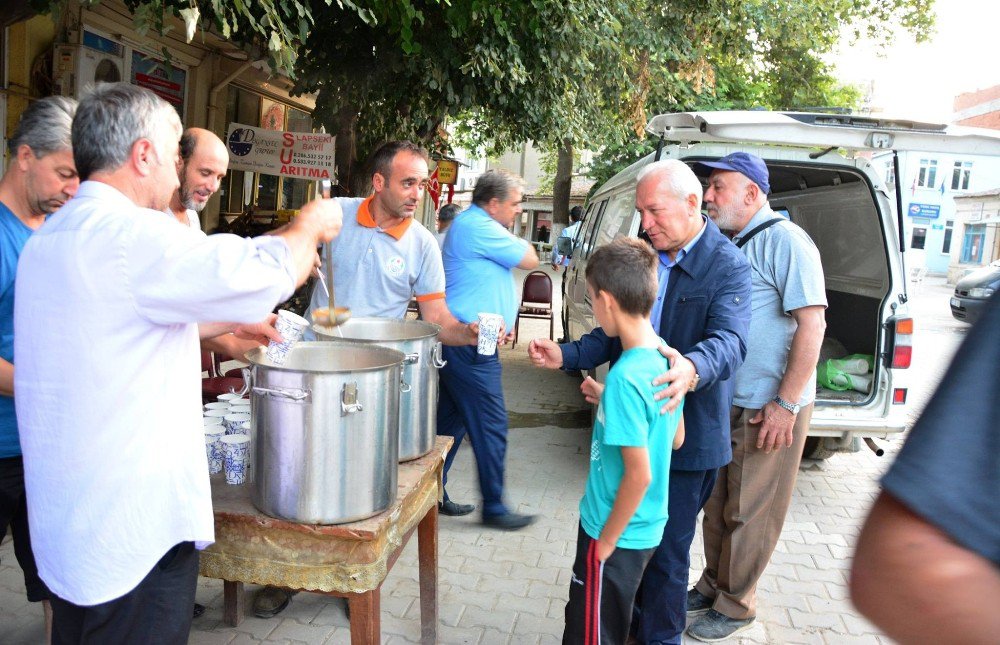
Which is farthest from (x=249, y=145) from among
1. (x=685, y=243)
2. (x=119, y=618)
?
(x=119, y=618)

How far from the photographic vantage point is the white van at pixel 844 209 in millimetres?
4020

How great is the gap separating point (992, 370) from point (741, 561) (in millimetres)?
2906

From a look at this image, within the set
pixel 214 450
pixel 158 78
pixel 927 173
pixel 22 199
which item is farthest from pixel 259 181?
pixel 927 173

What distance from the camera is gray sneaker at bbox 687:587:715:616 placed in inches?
140

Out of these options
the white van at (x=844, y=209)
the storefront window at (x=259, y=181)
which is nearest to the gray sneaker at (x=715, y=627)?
the white van at (x=844, y=209)

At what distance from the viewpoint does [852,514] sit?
518 centimetres

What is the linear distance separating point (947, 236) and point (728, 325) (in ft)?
186

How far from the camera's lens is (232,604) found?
10.8 feet

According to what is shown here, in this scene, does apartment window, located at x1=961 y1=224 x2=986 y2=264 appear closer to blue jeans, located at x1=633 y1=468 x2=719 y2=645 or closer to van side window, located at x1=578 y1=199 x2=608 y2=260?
van side window, located at x1=578 y1=199 x2=608 y2=260

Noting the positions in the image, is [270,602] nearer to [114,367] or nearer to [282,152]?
[114,367]

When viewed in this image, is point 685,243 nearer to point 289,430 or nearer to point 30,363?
point 289,430

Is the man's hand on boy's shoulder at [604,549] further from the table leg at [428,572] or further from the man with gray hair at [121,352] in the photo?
the man with gray hair at [121,352]

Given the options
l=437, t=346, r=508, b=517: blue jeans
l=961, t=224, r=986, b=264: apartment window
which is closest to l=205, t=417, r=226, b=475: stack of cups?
l=437, t=346, r=508, b=517: blue jeans

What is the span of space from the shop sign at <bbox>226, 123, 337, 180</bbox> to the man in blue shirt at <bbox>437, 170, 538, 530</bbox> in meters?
4.76
